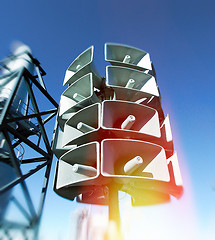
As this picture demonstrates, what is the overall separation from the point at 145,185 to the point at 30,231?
13.7ft

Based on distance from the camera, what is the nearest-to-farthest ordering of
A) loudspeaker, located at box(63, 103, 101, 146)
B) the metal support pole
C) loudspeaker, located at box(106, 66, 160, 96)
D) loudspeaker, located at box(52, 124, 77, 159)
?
the metal support pole → loudspeaker, located at box(63, 103, 101, 146) → loudspeaker, located at box(52, 124, 77, 159) → loudspeaker, located at box(106, 66, 160, 96)

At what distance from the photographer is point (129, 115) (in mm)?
4633

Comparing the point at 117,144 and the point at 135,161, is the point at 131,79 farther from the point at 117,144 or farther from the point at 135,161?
the point at 135,161

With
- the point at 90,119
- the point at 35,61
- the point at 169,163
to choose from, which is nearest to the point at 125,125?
the point at 90,119

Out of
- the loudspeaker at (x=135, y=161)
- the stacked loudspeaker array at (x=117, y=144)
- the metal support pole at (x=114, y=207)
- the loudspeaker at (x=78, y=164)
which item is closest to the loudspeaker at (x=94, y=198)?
the stacked loudspeaker array at (x=117, y=144)

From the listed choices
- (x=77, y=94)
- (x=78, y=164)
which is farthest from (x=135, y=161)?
Answer: (x=77, y=94)

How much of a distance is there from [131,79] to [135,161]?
302 centimetres

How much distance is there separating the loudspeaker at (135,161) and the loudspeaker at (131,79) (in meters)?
1.98

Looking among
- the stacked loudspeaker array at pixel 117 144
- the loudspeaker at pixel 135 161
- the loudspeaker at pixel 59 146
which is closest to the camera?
the loudspeaker at pixel 135 161

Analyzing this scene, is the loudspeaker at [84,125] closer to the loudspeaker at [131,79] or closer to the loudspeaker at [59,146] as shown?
the loudspeaker at [59,146]

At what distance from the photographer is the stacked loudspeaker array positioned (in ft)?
12.5

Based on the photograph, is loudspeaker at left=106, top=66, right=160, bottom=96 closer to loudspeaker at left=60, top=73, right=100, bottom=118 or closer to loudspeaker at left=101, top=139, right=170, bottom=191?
loudspeaker at left=60, top=73, right=100, bottom=118

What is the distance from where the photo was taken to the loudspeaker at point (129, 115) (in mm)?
4465

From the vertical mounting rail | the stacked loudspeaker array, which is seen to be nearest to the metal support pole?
the vertical mounting rail
